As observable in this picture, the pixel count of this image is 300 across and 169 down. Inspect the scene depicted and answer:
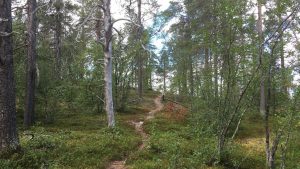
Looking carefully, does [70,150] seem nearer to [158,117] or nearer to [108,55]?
[108,55]

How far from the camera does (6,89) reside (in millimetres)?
11141

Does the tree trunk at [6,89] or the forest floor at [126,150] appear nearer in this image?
the tree trunk at [6,89]

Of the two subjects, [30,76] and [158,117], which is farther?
[158,117]

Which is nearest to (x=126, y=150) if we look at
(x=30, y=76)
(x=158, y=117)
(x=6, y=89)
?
(x=6, y=89)

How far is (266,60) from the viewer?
13.2 metres

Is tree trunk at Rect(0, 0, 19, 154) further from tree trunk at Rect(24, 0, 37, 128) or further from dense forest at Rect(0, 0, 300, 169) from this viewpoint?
tree trunk at Rect(24, 0, 37, 128)

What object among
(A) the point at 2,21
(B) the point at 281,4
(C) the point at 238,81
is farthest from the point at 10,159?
(B) the point at 281,4

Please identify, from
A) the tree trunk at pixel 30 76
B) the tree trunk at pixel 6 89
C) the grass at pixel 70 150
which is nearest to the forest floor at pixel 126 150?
the grass at pixel 70 150

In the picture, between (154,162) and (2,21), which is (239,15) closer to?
(154,162)

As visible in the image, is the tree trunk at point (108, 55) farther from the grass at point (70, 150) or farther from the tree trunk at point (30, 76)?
the tree trunk at point (30, 76)

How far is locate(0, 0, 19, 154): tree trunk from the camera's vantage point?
1102cm

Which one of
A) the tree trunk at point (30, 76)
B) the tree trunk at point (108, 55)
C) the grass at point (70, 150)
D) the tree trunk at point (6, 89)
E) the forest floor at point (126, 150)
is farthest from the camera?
the tree trunk at point (30, 76)

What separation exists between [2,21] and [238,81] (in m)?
9.13

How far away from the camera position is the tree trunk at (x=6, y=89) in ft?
36.1
